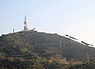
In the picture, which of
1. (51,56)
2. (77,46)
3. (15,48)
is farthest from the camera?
(77,46)

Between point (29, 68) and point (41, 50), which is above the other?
point (41, 50)

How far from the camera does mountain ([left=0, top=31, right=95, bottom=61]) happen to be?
115875mm

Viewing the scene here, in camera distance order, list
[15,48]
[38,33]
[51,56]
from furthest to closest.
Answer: [38,33]
[15,48]
[51,56]

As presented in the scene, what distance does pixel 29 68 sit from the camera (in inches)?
3031

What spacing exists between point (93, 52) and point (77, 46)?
40.0 ft

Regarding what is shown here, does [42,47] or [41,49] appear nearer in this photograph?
[41,49]

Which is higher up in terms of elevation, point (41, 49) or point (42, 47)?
point (42, 47)

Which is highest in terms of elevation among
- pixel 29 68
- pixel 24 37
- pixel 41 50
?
pixel 24 37

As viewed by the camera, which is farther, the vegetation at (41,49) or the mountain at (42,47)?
the mountain at (42,47)

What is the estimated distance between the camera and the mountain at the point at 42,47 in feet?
380

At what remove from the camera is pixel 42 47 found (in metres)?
128

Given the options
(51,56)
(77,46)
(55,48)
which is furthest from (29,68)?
(77,46)

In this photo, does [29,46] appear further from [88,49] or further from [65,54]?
[88,49]

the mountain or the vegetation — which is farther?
the mountain
